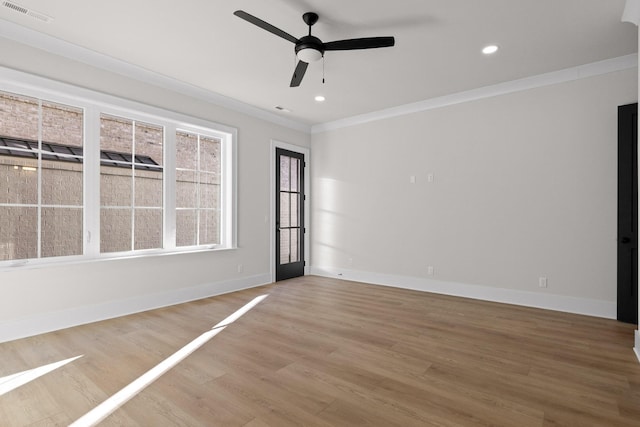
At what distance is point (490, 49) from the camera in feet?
11.4

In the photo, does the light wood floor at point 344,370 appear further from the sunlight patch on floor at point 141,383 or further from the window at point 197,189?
the window at point 197,189

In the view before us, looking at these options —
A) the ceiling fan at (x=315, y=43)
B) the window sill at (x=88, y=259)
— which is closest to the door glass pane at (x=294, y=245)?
the window sill at (x=88, y=259)

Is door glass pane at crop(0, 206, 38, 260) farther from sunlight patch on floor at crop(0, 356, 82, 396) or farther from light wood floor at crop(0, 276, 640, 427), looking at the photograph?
sunlight patch on floor at crop(0, 356, 82, 396)

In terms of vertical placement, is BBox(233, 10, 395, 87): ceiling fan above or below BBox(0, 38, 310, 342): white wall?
above

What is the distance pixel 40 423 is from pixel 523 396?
2.91 meters

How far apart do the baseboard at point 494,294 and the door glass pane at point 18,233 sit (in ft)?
14.4

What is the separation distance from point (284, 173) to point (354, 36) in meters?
3.12

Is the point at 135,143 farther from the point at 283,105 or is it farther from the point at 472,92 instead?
the point at 472,92

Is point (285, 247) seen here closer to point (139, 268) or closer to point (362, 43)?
point (139, 268)

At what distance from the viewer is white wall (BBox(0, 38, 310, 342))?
314 cm

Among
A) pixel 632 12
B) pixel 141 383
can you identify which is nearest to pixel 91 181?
pixel 141 383

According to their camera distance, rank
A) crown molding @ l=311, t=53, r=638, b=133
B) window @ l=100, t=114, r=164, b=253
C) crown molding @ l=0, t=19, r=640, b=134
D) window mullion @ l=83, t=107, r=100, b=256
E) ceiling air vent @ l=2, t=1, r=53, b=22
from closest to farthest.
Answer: ceiling air vent @ l=2, t=1, r=53, b=22, crown molding @ l=0, t=19, r=640, b=134, window mullion @ l=83, t=107, r=100, b=256, crown molding @ l=311, t=53, r=638, b=133, window @ l=100, t=114, r=164, b=253

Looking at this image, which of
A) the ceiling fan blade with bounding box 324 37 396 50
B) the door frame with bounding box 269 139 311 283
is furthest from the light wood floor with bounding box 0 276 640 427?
the ceiling fan blade with bounding box 324 37 396 50

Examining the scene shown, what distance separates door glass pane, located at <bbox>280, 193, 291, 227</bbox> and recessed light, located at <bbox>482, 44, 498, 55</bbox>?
377cm
